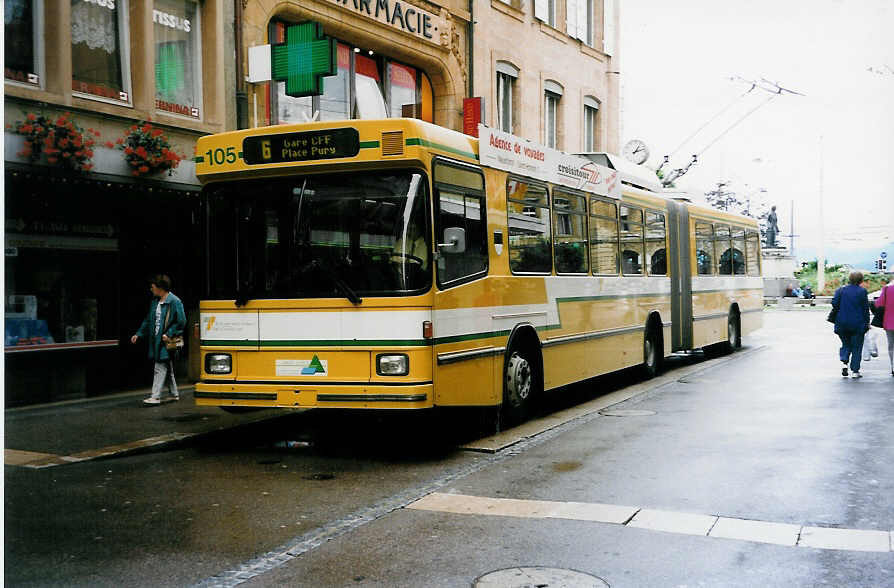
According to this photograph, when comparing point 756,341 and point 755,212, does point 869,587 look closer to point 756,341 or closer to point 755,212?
point 756,341

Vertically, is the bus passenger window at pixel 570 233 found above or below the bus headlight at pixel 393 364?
above

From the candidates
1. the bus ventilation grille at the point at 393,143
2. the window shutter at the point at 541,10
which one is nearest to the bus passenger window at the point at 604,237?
the bus ventilation grille at the point at 393,143

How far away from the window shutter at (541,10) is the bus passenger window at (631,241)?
11.5 meters

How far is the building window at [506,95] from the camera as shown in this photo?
23.4 metres

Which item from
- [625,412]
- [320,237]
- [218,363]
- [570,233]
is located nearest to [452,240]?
[320,237]

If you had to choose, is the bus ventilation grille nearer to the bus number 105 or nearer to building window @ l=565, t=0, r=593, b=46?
the bus number 105

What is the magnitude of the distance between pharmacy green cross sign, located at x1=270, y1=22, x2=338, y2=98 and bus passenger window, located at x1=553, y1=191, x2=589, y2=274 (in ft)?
14.9

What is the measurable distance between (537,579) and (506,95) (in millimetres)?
19935

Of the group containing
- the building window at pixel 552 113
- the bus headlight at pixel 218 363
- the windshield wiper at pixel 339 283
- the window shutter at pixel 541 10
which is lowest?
the bus headlight at pixel 218 363

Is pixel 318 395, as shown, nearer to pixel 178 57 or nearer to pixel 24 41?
pixel 24 41

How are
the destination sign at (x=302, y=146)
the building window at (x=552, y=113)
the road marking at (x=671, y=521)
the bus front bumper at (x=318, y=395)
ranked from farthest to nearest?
the building window at (x=552, y=113) → the destination sign at (x=302, y=146) → the bus front bumper at (x=318, y=395) → the road marking at (x=671, y=521)

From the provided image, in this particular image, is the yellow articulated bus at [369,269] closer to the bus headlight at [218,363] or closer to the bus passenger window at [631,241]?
the bus headlight at [218,363]

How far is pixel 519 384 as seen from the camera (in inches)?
403

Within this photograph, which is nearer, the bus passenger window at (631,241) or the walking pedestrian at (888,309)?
the bus passenger window at (631,241)
